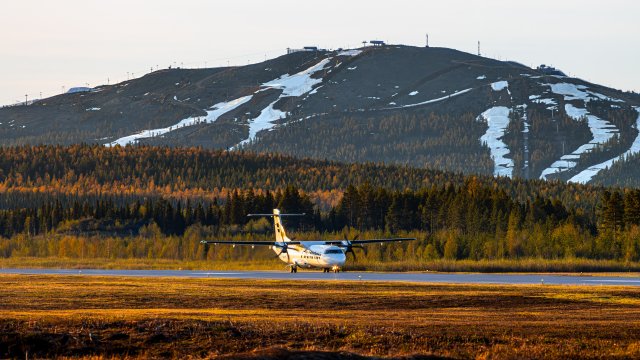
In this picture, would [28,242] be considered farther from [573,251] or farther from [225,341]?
[225,341]

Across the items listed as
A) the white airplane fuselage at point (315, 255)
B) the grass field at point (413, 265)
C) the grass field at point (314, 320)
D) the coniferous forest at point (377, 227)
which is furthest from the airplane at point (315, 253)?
the grass field at point (314, 320)

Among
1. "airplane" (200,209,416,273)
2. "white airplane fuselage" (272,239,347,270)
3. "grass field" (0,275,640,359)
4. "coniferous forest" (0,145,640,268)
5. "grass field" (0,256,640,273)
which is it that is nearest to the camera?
"grass field" (0,275,640,359)

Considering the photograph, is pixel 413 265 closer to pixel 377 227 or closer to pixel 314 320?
pixel 377 227

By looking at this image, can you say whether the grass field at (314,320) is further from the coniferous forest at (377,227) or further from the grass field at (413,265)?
the coniferous forest at (377,227)

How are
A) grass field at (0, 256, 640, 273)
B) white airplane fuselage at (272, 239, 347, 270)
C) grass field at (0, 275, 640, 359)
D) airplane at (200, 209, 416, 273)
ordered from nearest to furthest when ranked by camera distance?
grass field at (0, 275, 640, 359) < white airplane fuselage at (272, 239, 347, 270) < airplane at (200, 209, 416, 273) < grass field at (0, 256, 640, 273)

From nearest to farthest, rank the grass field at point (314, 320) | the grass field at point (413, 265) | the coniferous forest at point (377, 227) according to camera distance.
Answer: the grass field at point (314, 320), the grass field at point (413, 265), the coniferous forest at point (377, 227)

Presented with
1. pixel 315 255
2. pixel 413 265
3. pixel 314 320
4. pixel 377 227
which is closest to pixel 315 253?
pixel 315 255

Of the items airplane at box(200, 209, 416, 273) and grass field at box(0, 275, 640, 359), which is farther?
airplane at box(200, 209, 416, 273)

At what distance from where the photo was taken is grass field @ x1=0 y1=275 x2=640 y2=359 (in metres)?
35.4

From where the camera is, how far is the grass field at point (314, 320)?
35.4 metres

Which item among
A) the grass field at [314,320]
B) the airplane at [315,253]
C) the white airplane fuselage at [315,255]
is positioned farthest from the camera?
the airplane at [315,253]

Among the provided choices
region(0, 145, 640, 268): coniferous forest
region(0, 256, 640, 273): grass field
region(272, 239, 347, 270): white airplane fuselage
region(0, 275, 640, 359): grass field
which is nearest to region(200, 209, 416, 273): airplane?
region(272, 239, 347, 270): white airplane fuselage

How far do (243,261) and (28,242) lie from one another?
3725 cm

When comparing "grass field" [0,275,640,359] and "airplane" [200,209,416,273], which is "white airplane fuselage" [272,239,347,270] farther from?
"grass field" [0,275,640,359]
